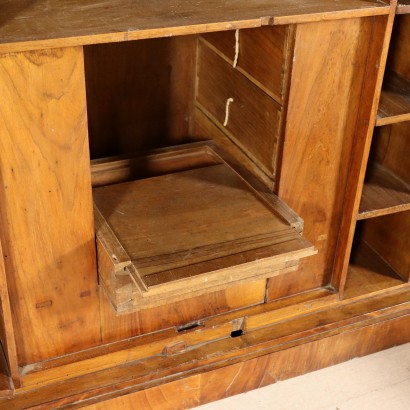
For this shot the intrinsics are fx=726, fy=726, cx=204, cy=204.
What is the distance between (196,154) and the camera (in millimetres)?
1826

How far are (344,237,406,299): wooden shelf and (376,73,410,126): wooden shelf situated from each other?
44cm

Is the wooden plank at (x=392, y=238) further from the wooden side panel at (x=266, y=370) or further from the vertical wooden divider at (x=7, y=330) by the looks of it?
the vertical wooden divider at (x=7, y=330)

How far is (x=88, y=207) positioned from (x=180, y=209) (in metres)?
0.24

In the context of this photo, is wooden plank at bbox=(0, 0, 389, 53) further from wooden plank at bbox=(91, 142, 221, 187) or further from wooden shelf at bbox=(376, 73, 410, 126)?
wooden plank at bbox=(91, 142, 221, 187)

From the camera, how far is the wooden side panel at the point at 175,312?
5.19 feet

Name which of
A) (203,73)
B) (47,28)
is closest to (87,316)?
(47,28)

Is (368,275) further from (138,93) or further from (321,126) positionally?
(138,93)

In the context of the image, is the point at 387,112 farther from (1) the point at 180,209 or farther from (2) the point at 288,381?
(2) the point at 288,381

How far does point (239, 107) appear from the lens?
1740 mm

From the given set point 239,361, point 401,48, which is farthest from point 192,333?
point 401,48

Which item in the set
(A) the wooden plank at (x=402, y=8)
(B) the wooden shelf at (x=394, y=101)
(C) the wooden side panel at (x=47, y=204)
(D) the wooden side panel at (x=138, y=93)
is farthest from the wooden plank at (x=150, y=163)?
(A) the wooden plank at (x=402, y=8)

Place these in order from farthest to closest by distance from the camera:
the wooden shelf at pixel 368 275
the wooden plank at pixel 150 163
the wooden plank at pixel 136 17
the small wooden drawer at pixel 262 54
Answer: the wooden shelf at pixel 368 275
the wooden plank at pixel 150 163
the small wooden drawer at pixel 262 54
the wooden plank at pixel 136 17

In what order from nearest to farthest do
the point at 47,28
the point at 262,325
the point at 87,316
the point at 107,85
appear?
the point at 47,28, the point at 87,316, the point at 262,325, the point at 107,85

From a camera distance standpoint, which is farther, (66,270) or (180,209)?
(180,209)
